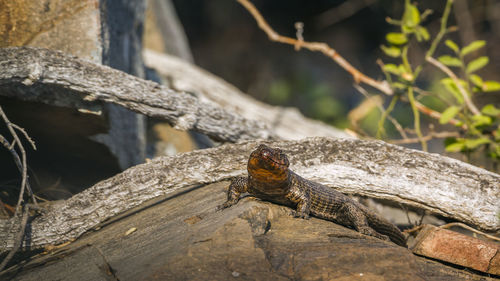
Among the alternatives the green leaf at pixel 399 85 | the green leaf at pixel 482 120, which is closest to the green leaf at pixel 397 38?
the green leaf at pixel 399 85

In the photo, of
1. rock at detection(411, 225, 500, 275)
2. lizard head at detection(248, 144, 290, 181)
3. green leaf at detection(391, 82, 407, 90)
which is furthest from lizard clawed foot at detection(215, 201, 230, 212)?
green leaf at detection(391, 82, 407, 90)

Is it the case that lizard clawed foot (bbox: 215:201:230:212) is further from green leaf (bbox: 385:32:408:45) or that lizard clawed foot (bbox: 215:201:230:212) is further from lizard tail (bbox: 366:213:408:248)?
green leaf (bbox: 385:32:408:45)

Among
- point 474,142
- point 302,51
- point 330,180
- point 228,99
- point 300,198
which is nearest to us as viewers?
point 300,198

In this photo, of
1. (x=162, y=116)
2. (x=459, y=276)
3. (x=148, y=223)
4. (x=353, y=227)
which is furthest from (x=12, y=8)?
(x=459, y=276)

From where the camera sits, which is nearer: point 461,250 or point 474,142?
point 461,250

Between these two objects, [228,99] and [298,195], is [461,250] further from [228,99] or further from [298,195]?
[228,99]

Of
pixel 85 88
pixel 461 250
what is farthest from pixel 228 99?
pixel 461 250

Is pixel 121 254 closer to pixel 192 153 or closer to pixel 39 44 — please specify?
pixel 192 153
